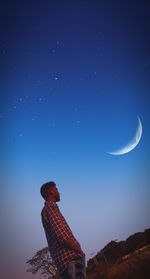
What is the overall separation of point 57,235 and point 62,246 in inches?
4.0

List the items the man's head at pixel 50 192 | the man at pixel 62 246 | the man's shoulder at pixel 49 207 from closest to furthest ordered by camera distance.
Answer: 1. the man at pixel 62 246
2. the man's shoulder at pixel 49 207
3. the man's head at pixel 50 192

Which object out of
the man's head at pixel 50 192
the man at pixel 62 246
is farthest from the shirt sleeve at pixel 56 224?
the man's head at pixel 50 192

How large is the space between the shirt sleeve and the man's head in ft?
0.42

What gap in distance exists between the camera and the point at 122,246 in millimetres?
22422

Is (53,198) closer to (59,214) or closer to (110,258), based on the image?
(59,214)

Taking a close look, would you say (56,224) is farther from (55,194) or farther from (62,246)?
(55,194)

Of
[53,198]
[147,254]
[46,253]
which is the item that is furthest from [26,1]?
[46,253]

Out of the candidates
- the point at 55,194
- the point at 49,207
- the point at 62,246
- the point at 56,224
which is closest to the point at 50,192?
the point at 55,194

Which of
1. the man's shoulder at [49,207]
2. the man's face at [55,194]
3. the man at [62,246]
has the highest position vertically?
the man's face at [55,194]

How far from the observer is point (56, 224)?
2.56 meters

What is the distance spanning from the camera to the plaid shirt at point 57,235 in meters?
2.47

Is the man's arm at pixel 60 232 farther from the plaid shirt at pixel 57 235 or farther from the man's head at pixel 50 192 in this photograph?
the man's head at pixel 50 192

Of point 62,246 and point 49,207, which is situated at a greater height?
point 49,207

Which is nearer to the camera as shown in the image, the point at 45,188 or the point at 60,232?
the point at 60,232
